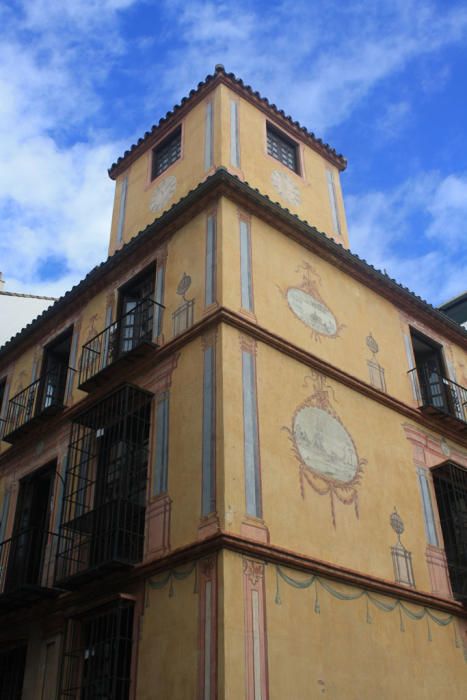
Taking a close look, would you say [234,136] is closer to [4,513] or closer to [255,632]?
[4,513]

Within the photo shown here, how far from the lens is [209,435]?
11.9 metres

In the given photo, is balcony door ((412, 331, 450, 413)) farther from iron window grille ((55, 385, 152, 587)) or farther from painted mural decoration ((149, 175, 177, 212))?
iron window grille ((55, 385, 152, 587))

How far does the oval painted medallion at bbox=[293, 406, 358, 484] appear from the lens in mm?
12859

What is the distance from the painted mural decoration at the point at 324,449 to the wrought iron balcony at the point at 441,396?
9.35ft

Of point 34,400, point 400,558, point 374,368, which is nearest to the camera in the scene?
point 400,558

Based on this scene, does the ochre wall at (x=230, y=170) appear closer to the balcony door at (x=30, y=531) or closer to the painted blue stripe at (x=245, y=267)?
the painted blue stripe at (x=245, y=267)

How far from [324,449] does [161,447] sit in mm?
2645

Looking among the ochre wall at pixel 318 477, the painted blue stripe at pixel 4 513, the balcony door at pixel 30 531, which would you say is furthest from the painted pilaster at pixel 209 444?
the painted blue stripe at pixel 4 513

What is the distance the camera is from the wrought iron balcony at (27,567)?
1341cm

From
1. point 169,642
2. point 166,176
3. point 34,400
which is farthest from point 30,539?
point 166,176

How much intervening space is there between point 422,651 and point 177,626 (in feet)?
14.2

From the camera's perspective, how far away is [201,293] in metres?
13.7

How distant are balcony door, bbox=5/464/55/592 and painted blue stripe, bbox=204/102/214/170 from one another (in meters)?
6.86

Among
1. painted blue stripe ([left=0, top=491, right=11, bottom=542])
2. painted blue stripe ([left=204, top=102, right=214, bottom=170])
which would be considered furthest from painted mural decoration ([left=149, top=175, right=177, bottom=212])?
painted blue stripe ([left=0, top=491, right=11, bottom=542])
